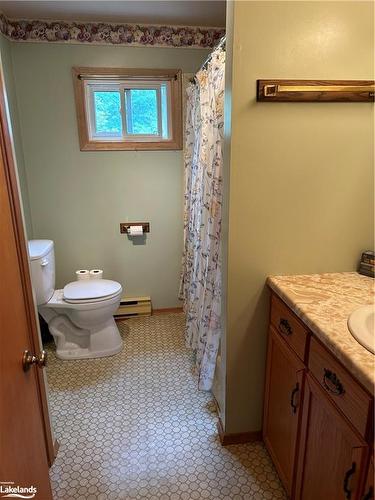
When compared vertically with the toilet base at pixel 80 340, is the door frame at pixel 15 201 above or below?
above

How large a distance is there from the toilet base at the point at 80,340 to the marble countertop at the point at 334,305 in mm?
1464

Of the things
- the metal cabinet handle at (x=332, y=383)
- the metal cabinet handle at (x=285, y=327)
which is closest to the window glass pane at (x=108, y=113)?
the metal cabinet handle at (x=285, y=327)

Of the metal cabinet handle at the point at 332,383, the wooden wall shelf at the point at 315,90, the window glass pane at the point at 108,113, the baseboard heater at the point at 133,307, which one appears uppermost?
the window glass pane at the point at 108,113

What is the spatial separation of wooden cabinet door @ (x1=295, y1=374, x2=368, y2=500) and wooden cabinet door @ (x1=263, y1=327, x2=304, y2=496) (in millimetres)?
58

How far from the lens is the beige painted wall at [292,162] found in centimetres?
131

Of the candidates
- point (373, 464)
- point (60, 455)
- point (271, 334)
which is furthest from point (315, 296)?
point (60, 455)

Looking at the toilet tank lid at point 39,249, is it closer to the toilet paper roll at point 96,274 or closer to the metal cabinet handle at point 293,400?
the toilet paper roll at point 96,274

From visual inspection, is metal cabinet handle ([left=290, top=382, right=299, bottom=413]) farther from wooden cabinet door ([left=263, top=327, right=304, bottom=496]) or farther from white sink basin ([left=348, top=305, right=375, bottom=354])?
white sink basin ([left=348, top=305, right=375, bottom=354])

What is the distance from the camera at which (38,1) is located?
213cm

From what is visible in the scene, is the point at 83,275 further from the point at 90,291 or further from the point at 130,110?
the point at 130,110

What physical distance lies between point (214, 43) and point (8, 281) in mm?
2447

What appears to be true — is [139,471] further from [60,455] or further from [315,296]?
[315,296]

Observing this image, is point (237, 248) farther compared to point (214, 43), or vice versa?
point (214, 43)

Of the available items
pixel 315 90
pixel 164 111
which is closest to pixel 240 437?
pixel 315 90
